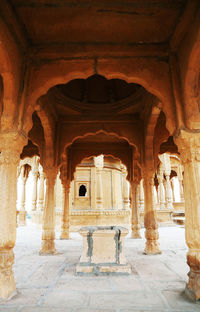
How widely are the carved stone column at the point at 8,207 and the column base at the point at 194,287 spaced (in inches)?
112

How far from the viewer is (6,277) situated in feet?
11.4

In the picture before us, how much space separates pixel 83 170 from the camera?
17281mm

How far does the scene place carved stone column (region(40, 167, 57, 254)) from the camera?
7156mm

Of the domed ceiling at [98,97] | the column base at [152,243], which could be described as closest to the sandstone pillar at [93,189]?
the column base at [152,243]

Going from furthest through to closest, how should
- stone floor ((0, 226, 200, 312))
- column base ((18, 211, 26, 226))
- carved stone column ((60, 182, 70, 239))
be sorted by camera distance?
1. column base ((18, 211, 26, 226))
2. carved stone column ((60, 182, 70, 239))
3. stone floor ((0, 226, 200, 312))

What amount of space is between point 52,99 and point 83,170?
36.1ft

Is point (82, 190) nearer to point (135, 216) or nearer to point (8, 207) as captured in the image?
point (135, 216)

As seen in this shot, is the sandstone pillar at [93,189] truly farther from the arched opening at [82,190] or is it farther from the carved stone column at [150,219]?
the carved stone column at [150,219]

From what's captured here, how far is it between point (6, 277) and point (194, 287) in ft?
9.78

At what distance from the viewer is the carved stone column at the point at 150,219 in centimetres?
702

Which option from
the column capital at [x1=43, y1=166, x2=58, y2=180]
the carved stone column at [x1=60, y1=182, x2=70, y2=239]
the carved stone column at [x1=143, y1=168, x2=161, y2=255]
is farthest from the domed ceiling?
the carved stone column at [x1=60, y1=182, x2=70, y2=239]

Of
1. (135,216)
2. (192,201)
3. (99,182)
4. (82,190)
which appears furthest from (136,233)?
(82,190)

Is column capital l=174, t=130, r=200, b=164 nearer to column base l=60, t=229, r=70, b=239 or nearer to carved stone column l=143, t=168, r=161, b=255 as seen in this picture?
carved stone column l=143, t=168, r=161, b=255

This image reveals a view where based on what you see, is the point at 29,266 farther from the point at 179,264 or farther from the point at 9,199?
the point at 179,264
